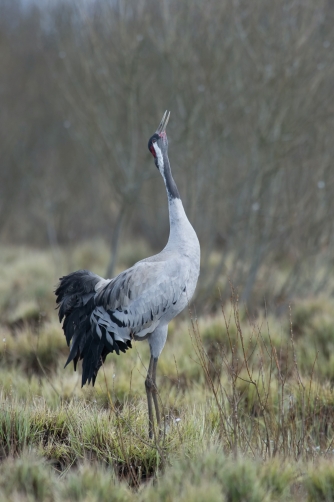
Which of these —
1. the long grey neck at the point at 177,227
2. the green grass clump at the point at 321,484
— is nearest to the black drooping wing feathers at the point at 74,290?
the long grey neck at the point at 177,227

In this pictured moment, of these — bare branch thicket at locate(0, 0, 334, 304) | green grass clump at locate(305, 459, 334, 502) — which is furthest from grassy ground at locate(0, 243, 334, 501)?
bare branch thicket at locate(0, 0, 334, 304)

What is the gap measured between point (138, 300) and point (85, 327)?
1.49 feet

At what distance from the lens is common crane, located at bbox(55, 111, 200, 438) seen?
4.00 m

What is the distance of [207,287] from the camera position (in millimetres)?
8359

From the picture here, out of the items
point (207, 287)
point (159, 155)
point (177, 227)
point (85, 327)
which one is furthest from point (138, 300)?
point (207, 287)

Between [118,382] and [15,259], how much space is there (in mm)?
7898

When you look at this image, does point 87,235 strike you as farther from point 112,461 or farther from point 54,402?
point 112,461

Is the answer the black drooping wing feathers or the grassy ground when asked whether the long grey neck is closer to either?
the grassy ground

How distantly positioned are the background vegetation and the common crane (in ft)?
0.93

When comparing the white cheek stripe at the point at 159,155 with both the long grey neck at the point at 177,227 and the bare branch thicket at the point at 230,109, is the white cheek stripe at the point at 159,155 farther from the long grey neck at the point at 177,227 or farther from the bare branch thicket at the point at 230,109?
the bare branch thicket at the point at 230,109

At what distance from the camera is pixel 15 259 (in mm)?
12414

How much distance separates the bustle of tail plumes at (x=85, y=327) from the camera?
162 inches

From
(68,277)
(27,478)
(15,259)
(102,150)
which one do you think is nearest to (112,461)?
(27,478)

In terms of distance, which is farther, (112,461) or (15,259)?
(15,259)
